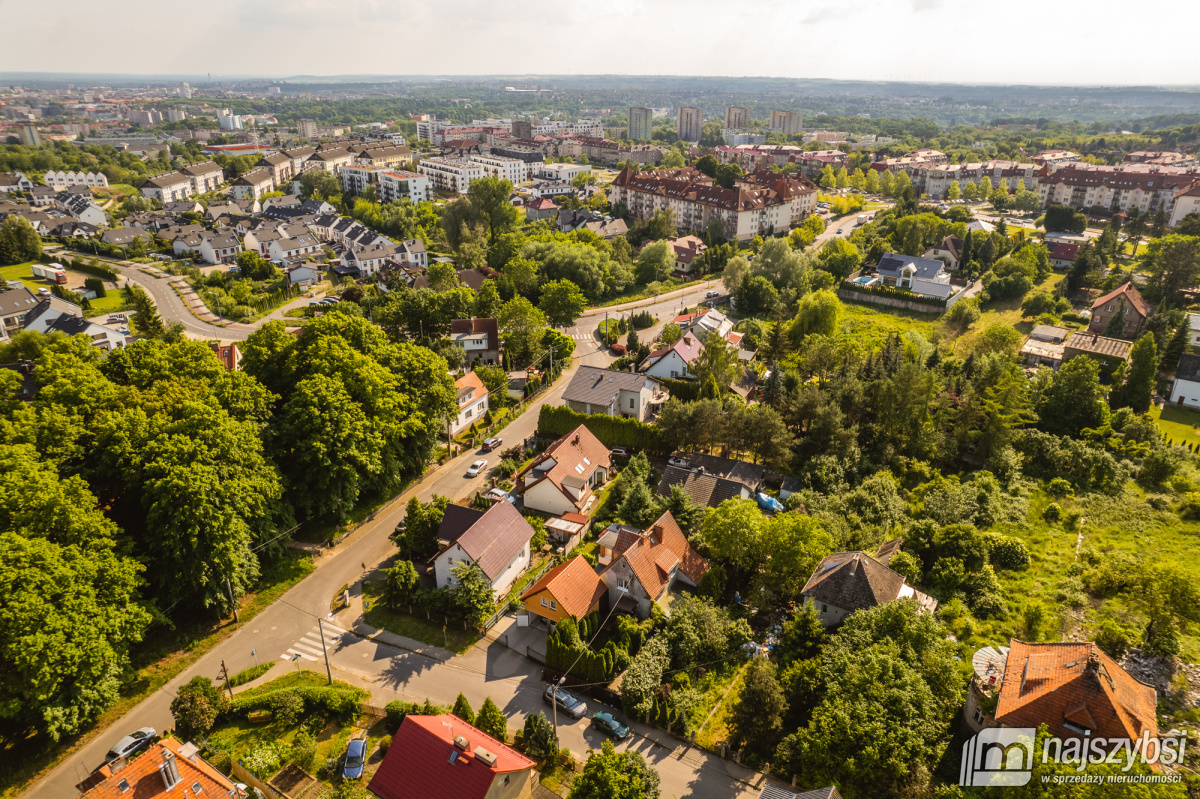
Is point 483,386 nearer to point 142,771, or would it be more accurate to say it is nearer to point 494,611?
point 494,611

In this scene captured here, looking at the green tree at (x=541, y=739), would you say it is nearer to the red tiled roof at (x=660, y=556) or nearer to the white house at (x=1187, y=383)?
the red tiled roof at (x=660, y=556)

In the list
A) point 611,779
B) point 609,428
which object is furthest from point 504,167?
point 611,779

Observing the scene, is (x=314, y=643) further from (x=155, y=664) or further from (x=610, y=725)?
(x=610, y=725)

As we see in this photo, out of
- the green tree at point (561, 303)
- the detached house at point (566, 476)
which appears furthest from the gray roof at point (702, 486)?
the green tree at point (561, 303)

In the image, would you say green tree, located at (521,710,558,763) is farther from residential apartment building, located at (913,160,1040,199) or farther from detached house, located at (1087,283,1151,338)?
residential apartment building, located at (913,160,1040,199)

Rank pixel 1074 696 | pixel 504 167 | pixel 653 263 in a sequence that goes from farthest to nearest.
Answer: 1. pixel 504 167
2. pixel 653 263
3. pixel 1074 696

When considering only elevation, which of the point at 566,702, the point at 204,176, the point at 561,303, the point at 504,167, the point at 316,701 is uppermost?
the point at 504,167
